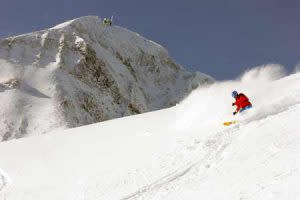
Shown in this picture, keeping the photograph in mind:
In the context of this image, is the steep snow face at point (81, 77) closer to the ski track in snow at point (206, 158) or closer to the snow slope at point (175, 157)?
the snow slope at point (175, 157)

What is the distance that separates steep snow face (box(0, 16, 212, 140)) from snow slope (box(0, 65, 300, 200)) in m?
45.5

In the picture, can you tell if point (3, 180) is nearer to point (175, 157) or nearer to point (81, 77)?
point (175, 157)

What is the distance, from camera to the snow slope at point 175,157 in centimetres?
1001

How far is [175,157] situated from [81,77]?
A: 81.9 m

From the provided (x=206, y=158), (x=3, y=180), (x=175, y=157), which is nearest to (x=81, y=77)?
(x=3, y=180)

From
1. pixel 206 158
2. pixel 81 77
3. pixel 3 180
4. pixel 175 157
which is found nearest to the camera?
pixel 206 158

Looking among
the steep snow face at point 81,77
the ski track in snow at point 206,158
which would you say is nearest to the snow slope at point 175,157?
the ski track in snow at point 206,158

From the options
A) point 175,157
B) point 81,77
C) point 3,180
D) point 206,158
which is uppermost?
point 81,77

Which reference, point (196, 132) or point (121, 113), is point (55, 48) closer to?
point (121, 113)

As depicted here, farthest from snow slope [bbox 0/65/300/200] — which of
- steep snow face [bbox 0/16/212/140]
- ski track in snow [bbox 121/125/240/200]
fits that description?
steep snow face [bbox 0/16/212/140]

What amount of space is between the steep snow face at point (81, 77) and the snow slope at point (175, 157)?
149ft

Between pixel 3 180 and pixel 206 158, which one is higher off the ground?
pixel 3 180

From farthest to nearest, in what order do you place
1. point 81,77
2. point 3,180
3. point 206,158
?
point 81,77
point 3,180
point 206,158

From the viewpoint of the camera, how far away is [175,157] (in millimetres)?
13250
